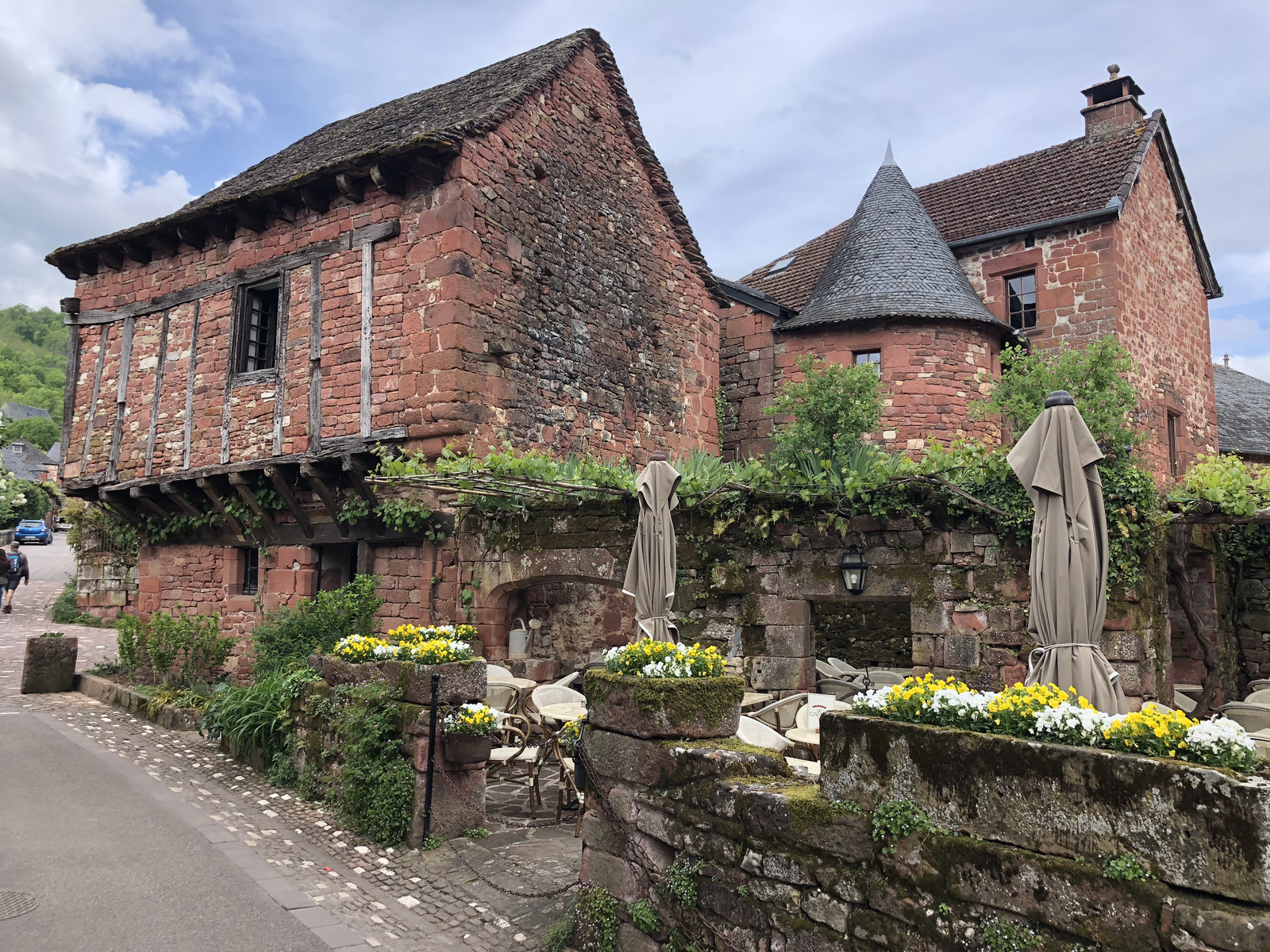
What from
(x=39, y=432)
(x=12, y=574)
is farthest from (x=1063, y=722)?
(x=39, y=432)

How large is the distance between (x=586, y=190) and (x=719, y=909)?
1091 cm

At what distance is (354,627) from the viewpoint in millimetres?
10266

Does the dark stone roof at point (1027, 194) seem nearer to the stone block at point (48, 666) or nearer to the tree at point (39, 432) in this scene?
the stone block at point (48, 666)

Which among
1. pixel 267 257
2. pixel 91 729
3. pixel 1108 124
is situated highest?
pixel 1108 124

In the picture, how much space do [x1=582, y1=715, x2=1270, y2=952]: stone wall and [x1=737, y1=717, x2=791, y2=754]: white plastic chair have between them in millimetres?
1737

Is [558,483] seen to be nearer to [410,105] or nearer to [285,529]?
[285,529]

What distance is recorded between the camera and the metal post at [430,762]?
5.97 metres

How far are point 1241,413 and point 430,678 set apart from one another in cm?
2338

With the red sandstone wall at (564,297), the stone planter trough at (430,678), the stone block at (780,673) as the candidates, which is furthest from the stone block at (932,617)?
the red sandstone wall at (564,297)

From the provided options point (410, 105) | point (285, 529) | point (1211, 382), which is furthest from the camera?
point (1211, 382)

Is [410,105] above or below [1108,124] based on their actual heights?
below

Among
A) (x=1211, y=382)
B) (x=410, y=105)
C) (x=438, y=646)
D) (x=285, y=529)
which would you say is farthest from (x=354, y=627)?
(x=1211, y=382)

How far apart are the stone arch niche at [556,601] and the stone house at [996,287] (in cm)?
506

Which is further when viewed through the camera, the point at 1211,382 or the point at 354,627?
the point at 1211,382
